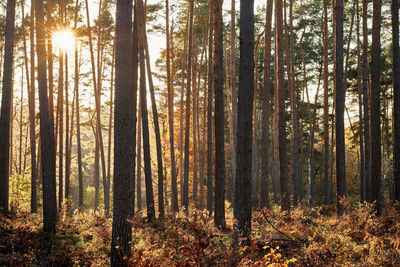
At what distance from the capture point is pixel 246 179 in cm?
758

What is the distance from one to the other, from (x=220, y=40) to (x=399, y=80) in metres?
6.46

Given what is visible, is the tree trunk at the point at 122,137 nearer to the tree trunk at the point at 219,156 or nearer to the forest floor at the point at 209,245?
the forest floor at the point at 209,245

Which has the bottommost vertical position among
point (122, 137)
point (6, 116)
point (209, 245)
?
point (209, 245)

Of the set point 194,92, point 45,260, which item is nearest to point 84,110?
point 194,92

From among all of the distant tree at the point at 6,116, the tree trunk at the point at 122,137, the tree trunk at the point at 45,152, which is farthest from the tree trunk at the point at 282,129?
the distant tree at the point at 6,116

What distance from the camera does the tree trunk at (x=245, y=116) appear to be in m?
7.54

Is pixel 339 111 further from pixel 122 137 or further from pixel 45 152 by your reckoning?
pixel 45 152

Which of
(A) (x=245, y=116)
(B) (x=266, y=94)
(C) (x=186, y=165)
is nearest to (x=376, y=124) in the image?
(B) (x=266, y=94)

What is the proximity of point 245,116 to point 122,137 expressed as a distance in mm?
2827

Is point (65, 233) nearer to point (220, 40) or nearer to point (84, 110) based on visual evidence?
point (220, 40)

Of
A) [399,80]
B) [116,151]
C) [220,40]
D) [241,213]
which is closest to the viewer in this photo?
[116,151]

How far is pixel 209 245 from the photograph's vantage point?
530 cm

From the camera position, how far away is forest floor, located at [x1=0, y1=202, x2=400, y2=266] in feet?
17.7

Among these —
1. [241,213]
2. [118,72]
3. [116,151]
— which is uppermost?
[118,72]
